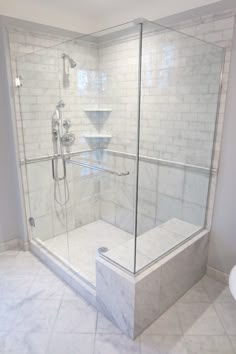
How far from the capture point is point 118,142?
9.39ft

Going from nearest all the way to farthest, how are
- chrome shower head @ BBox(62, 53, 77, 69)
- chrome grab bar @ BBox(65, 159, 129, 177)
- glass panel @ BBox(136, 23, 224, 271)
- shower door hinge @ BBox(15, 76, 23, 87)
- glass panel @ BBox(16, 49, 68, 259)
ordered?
glass panel @ BBox(136, 23, 224, 271) < shower door hinge @ BBox(15, 76, 23, 87) < glass panel @ BBox(16, 49, 68, 259) < chrome shower head @ BBox(62, 53, 77, 69) < chrome grab bar @ BBox(65, 159, 129, 177)

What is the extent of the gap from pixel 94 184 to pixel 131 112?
3.31 ft

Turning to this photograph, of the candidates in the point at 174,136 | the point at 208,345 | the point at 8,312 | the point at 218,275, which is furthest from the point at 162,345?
the point at 174,136

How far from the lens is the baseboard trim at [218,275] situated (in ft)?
7.25

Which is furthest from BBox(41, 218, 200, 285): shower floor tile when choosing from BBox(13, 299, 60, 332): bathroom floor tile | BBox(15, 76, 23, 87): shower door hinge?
BBox(15, 76, 23, 87): shower door hinge

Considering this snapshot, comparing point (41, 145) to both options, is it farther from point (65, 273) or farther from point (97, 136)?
point (65, 273)

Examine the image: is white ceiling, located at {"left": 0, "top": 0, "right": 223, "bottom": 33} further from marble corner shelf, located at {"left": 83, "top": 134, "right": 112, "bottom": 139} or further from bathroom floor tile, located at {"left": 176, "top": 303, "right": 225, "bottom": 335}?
bathroom floor tile, located at {"left": 176, "top": 303, "right": 225, "bottom": 335}

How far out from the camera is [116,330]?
1.75 meters

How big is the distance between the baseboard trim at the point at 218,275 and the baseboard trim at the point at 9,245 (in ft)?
6.70

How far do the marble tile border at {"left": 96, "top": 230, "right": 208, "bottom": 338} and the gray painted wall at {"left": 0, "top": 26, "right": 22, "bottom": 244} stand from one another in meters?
1.30

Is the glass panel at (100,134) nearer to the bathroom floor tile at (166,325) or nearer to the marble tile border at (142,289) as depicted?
the marble tile border at (142,289)

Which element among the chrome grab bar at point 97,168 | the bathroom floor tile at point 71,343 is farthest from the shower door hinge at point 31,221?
the bathroom floor tile at point 71,343

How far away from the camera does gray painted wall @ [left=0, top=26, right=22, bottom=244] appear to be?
7.59ft

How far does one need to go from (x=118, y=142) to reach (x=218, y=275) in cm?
171
